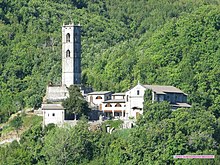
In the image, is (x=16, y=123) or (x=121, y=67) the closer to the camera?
(x=16, y=123)

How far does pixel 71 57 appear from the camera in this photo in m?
91.4

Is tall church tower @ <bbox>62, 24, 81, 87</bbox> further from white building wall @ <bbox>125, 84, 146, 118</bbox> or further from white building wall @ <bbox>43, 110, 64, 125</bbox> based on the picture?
white building wall @ <bbox>125, 84, 146, 118</bbox>

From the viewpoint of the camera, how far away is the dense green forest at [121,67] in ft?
273

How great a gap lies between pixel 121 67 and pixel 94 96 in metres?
18.0

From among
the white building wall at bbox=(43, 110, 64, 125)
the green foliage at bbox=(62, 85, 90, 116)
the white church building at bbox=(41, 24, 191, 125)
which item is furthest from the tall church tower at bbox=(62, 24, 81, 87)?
the green foliage at bbox=(62, 85, 90, 116)

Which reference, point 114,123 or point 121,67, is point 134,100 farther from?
point 121,67

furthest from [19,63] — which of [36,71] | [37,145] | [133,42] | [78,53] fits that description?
[37,145]

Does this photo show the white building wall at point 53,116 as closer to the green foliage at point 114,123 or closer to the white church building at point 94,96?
the white church building at point 94,96

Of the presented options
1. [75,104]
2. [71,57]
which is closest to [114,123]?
[75,104]

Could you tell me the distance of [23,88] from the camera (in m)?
108

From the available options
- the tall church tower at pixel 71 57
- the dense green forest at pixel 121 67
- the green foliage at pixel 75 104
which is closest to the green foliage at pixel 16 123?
the dense green forest at pixel 121 67

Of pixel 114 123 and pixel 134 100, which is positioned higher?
pixel 134 100

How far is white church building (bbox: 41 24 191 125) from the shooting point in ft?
282

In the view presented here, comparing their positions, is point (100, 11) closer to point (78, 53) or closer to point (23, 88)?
point (23, 88)
